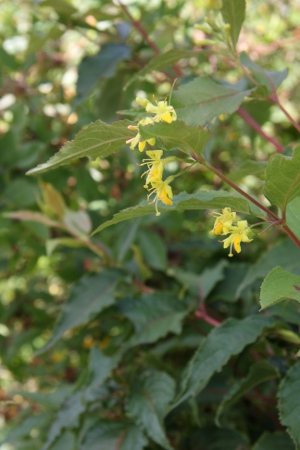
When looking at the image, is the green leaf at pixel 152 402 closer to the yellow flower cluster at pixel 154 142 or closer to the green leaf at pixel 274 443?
the green leaf at pixel 274 443

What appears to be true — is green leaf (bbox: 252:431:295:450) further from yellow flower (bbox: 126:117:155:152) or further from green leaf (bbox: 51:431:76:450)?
yellow flower (bbox: 126:117:155:152)

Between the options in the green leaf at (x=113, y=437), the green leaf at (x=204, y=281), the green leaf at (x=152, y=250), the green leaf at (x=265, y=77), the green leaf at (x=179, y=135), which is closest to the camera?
the green leaf at (x=179, y=135)

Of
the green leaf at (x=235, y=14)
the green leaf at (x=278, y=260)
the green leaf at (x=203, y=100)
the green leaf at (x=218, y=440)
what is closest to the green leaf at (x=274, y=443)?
the green leaf at (x=218, y=440)

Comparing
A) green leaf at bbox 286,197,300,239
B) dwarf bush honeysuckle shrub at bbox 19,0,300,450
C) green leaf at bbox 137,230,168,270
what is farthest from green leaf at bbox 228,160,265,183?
green leaf at bbox 137,230,168,270

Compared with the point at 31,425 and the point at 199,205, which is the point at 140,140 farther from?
the point at 31,425

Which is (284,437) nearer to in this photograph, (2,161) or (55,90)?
(2,161)

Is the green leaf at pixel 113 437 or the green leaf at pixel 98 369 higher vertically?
the green leaf at pixel 98 369

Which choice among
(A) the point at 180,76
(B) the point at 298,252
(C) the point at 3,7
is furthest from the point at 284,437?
(C) the point at 3,7
